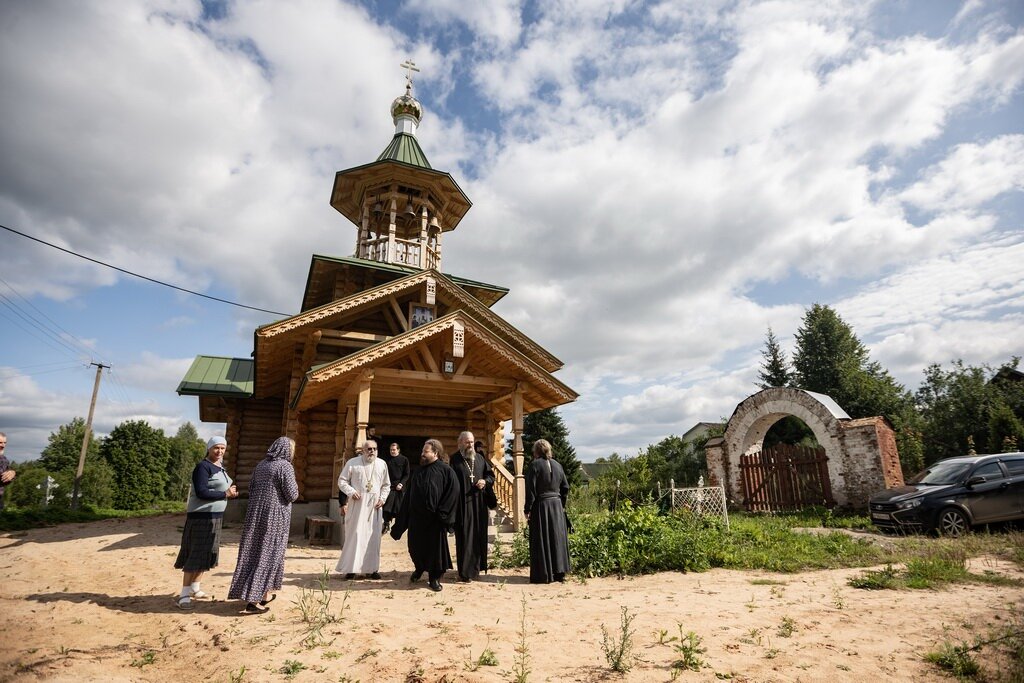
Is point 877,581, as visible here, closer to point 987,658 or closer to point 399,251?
point 987,658

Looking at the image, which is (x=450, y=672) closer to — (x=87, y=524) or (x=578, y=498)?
(x=87, y=524)

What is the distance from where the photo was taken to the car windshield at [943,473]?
10031 mm

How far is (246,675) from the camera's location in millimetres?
3381

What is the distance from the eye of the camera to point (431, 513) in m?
6.29

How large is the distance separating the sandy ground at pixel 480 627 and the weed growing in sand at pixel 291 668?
0.03 m

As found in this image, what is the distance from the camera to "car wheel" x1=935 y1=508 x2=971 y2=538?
938 cm

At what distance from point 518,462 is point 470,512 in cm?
358

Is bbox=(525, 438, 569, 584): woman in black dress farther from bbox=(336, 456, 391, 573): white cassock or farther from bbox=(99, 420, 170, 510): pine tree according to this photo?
bbox=(99, 420, 170, 510): pine tree

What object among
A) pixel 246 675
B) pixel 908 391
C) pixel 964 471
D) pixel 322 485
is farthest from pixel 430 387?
pixel 908 391

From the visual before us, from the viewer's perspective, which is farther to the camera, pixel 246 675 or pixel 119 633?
pixel 119 633

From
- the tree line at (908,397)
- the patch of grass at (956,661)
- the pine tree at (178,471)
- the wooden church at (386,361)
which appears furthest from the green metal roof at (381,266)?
the pine tree at (178,471)

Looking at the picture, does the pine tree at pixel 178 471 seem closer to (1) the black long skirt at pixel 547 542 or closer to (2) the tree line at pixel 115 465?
(2) the tree line at pixel 115 465

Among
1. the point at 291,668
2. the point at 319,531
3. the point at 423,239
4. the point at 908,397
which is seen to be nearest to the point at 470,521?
the point at 291,668

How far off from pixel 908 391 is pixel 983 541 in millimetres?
26600
